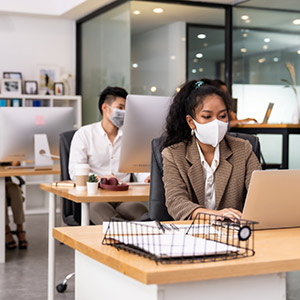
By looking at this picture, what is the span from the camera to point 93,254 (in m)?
1.67

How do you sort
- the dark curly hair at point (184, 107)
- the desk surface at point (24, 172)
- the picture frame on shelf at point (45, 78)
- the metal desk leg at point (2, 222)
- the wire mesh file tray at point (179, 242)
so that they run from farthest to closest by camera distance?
the picture frame on shelf at point (45, 78) < the metal desk leg at point (2, 222) < the desk surface at point (24, 172) < the dark curly hair at point (184, 107) < the wire mesh file tray at point (179, 242)

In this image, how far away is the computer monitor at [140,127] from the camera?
352 centimetres

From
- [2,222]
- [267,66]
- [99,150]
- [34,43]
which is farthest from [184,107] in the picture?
[34,43]

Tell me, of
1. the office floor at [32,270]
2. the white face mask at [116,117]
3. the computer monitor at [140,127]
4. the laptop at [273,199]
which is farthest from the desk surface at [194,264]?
the white face mask at [116,117]

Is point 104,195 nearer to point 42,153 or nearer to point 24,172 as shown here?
point 24,172

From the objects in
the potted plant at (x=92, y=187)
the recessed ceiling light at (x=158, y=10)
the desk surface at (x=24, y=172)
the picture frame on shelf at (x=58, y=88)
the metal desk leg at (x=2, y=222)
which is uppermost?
the recessed ceiling light at (x=158, y=10)

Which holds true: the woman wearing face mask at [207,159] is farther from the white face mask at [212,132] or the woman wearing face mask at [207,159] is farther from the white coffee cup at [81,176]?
the white coffee cup at [81,176]

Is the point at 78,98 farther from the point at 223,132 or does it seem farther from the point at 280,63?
the point at 223,132

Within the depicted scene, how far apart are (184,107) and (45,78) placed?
18.1ft

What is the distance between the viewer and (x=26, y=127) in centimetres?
491

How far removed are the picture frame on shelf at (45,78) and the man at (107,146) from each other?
378 centimetres

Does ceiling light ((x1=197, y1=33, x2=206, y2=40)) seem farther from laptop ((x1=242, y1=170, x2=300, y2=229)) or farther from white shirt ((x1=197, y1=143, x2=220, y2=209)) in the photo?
laptop ((x1=242, y1=170, x2=300, y2=229))

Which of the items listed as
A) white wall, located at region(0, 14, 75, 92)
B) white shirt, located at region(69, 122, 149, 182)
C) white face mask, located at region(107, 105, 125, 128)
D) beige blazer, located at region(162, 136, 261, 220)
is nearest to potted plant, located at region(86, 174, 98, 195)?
beige blazer, located at region(162, 136, 261, 220)

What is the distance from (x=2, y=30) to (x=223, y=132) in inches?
235
